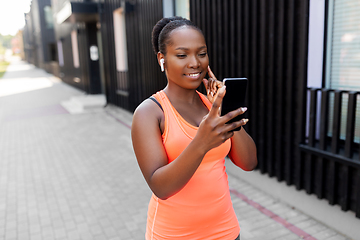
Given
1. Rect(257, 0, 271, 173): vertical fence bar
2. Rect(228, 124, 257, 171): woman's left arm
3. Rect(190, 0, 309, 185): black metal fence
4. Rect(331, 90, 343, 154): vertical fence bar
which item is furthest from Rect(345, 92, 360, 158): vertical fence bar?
Rect(228, 124, 257, 171): woman's left arm

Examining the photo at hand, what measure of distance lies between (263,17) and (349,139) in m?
2.01

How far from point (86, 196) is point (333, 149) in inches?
140

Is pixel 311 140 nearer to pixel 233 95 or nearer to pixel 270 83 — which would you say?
pixel 270 83

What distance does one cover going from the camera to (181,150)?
1465 mm

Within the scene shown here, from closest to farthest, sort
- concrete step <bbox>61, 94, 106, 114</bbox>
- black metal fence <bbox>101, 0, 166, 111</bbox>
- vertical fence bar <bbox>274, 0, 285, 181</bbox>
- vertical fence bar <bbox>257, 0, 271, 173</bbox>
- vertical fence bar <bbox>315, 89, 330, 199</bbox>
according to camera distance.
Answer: vertical fence bar <bbox>315, 89, 330, 199</bbox>, vertical fence bar <bbox>274, 0, 285, 181</bbox>, vertical fence bar <bbox>257, 0, 271, 173</bbox>, black metal fence <bbox>101, 0, 166, 111</bbox>, concrete step <bbox>61, 94, 106, 114</bbox>

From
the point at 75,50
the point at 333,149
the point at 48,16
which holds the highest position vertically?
the point at 48,16

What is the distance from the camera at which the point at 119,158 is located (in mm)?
6562

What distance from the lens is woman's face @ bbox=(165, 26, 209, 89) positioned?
1470mm

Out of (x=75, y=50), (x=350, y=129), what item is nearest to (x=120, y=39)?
(x=75, y=50)

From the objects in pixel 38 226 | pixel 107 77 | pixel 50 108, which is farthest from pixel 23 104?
pixel 38 226

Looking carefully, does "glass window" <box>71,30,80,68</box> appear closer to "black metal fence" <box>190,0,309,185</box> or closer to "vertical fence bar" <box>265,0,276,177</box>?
"black metal fence" <box>190,0,309,185</box>

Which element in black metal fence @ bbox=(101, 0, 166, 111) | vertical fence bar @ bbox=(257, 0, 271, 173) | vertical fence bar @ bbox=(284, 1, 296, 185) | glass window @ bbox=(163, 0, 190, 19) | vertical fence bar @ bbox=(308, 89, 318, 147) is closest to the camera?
vertical fence bar @ bbox=(308, 89, 318, 147)

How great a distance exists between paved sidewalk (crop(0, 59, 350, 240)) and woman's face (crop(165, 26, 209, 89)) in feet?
8.52

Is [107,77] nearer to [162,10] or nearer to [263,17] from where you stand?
[162,10]
